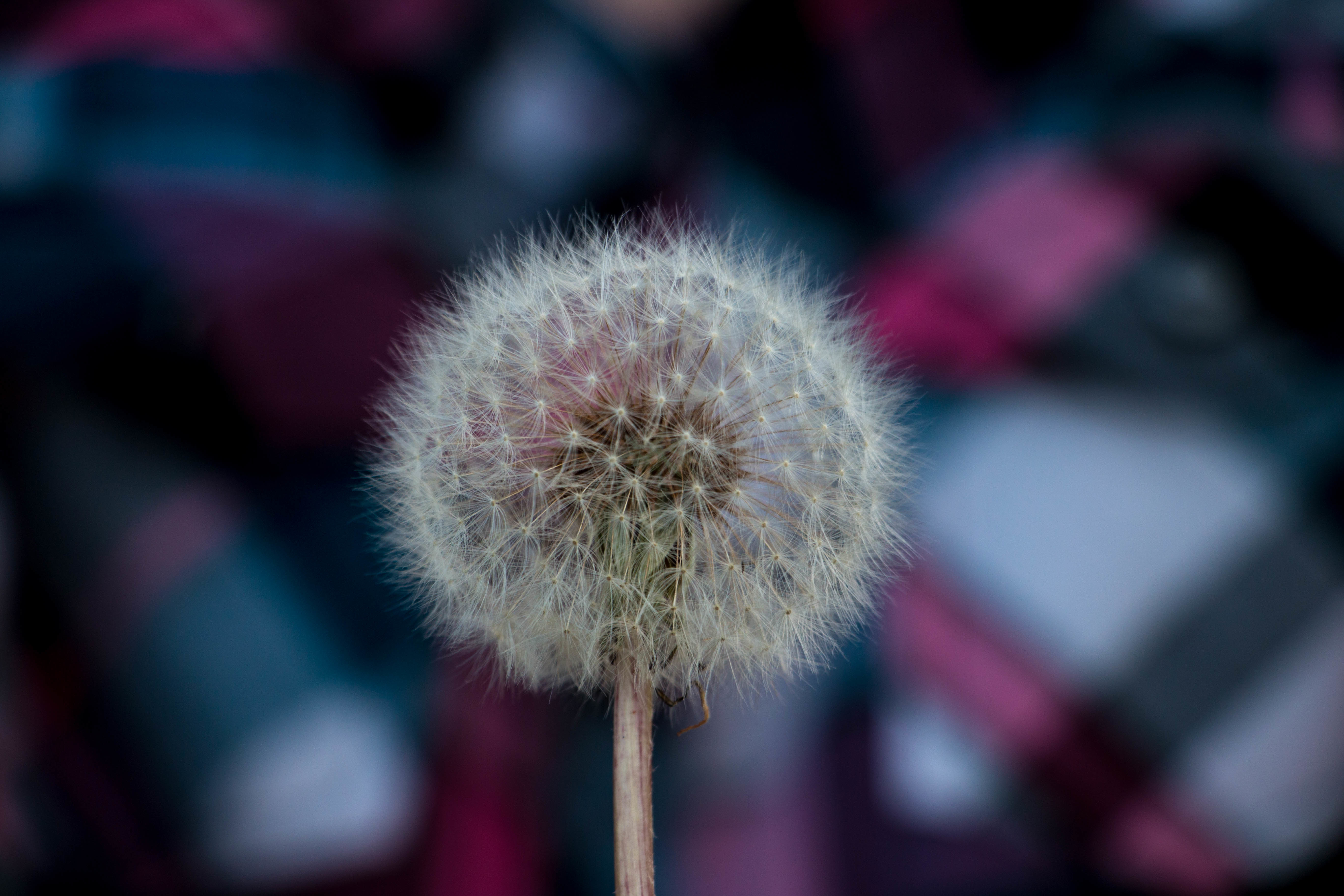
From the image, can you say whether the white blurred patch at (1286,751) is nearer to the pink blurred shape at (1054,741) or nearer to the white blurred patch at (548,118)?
the pink blurred shape at (1054,741)

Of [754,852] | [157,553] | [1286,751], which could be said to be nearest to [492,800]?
[754,852]

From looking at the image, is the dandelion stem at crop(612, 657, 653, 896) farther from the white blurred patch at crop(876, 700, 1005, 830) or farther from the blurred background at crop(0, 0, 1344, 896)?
the white blurred patch at crop(876, 700, 1005, 830)

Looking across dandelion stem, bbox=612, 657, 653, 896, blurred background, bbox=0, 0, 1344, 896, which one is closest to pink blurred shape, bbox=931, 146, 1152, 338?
blurred background, bbox=0, 0, 1344, 896

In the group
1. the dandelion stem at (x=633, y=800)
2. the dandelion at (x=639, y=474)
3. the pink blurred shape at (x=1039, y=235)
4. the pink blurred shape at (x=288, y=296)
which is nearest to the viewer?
the dandelion stem at (x=633, y=800)

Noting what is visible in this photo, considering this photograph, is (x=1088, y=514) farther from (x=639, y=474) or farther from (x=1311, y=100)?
(x=639, y=474)

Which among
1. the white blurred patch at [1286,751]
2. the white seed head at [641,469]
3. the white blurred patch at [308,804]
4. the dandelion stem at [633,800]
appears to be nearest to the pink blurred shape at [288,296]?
the white blurred patch at [308,804]
